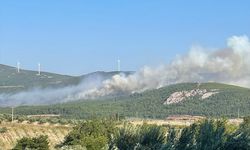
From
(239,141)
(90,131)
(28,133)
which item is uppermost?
(239,141)

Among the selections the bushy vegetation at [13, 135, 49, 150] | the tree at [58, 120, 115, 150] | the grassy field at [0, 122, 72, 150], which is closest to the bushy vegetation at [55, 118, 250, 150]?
the bushy vegetation at [13, 135, 49, 150]

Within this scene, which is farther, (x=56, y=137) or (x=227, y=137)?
(x=56, y=137)

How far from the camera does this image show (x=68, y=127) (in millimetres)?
161750

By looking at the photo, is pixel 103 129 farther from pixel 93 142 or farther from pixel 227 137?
pixel 227 137

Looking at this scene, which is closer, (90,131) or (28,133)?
(90,131)

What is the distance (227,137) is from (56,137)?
95958 millimetres

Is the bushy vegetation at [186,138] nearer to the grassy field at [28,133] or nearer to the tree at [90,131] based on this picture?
the tree at [90,131]

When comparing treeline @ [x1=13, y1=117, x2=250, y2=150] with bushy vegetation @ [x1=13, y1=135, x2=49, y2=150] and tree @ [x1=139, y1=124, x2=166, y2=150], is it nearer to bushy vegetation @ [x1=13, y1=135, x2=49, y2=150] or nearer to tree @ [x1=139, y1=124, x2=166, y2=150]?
tree @ [x1=139, y1=124, x2=166, y2=150]

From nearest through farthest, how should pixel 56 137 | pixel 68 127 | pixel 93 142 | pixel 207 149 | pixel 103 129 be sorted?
pixel 207 149 < pixel 93 142 < pixel 103 129 < pixel 56 137 < pixel 68 127

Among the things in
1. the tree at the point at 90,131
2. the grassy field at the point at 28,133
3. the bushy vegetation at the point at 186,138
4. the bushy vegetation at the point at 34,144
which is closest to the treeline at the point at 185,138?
the bushy vegetation at the point at 186,138

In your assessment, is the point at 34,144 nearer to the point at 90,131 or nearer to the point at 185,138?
the point at 90,131

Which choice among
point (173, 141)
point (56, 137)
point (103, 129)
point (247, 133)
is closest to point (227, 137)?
point (247, 133)

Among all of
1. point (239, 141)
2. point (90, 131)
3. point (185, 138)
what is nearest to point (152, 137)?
point (185, 138)

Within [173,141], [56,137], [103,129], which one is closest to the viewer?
[173,141]
